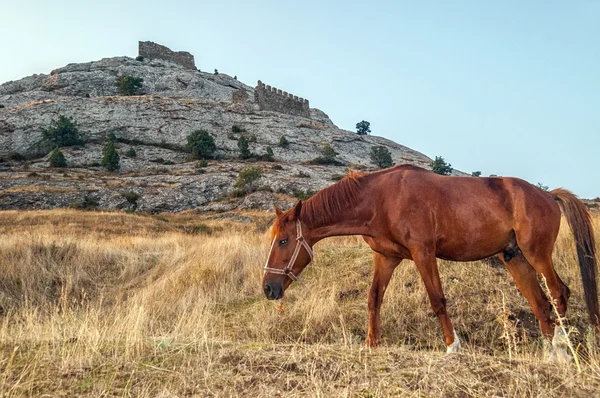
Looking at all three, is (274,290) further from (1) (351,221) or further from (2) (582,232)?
(2) (582,232)

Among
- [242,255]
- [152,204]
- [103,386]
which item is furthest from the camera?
[152,204]

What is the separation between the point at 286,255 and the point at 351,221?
0.97 meters

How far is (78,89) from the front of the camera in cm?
7550

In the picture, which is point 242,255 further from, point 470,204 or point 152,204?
point 152,204

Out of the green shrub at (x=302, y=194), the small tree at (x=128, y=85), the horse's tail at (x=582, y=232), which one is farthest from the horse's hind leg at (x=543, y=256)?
the small tree at (x=128, y=85)

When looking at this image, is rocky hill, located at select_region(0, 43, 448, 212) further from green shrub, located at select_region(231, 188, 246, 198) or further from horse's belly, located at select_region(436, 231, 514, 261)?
horse's belly, located at select_region(436, 231, 514, 261)

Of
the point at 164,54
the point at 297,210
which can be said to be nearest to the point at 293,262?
the point at 297,210

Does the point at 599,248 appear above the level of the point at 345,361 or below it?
above

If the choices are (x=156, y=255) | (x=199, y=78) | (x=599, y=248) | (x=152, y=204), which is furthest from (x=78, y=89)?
(x=599, y=248)

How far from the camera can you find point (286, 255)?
18.3 feet

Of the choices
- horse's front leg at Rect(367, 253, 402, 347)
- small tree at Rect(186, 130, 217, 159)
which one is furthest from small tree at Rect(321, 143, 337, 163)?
horse's front leg at Rect(367, 253, 402, 347)

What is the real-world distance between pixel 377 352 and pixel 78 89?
84.6 metres

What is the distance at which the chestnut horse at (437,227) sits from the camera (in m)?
5.34

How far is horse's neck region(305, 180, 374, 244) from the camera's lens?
566cm
